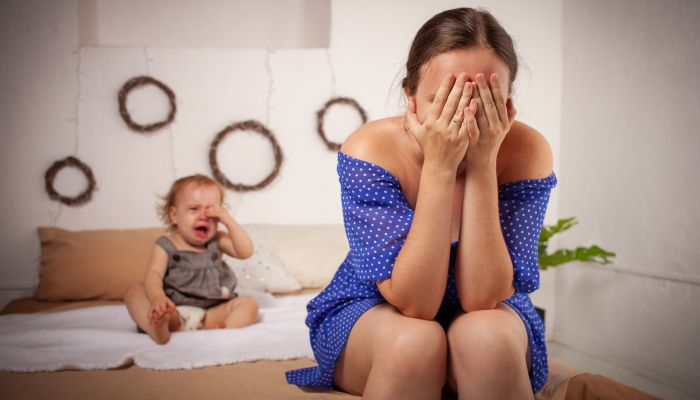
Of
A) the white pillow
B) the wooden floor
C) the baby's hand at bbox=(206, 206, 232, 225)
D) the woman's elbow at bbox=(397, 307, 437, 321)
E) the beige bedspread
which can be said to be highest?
the baby's hand at bbox=(206, 206, 232, 225)

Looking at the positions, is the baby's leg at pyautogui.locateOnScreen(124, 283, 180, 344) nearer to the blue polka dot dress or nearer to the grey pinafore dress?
the grey pinafore dress

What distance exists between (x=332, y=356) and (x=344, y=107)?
205 centimetres

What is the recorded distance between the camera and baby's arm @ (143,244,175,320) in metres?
1.54

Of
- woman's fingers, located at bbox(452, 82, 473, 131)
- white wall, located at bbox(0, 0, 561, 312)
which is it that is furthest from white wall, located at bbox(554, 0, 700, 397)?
woman's fingers, located at bbox(452, 82, 473, 131)

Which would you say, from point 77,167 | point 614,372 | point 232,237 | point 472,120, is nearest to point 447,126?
point 472,120

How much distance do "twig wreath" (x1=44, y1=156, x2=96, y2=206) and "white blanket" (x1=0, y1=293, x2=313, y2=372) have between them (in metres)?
0.93

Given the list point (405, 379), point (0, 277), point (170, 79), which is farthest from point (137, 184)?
point (405, 379)

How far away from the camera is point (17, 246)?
2699 mm

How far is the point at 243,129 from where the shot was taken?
114 inches

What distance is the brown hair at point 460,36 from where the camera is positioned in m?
1.01

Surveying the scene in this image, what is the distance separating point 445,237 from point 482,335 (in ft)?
0.62

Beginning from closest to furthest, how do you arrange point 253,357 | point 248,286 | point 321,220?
1. point 253,357
2. point 248,286
3. point 321,220

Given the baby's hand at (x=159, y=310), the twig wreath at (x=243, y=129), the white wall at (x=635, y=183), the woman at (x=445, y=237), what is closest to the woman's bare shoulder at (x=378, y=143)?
the woman at (x=445, y=237)

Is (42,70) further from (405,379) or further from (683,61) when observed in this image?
(683,61)
